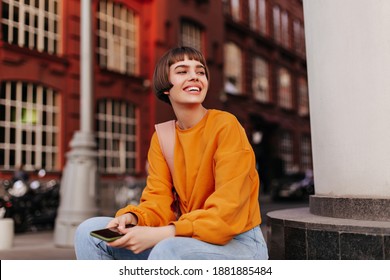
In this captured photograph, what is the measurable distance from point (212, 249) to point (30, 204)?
9485 millimetres

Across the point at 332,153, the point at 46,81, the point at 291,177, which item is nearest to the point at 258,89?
the point at 291,177

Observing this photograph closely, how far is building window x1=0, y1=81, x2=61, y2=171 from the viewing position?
528 inches

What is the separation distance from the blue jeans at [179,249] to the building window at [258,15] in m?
24.4

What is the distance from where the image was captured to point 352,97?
3.05 meters

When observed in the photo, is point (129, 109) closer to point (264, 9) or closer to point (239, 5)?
point (239, 5)

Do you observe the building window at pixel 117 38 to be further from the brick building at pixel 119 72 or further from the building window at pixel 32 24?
the building window at pixel 32 24

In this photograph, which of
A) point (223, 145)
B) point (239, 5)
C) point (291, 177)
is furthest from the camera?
point (239, 5)

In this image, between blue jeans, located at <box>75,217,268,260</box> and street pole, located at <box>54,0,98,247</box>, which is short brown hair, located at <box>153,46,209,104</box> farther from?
street pole, located at <box>54,0,98,247</box>

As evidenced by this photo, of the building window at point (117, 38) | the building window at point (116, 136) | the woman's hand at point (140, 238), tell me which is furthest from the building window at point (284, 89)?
the woman's hand at point (140, 238)

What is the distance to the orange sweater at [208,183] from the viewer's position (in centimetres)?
197

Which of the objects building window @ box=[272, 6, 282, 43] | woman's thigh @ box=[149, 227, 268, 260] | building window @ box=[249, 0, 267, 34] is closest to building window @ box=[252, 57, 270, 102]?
building window @ box=[249, 0, 267, 34]

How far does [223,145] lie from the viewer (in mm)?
2078
